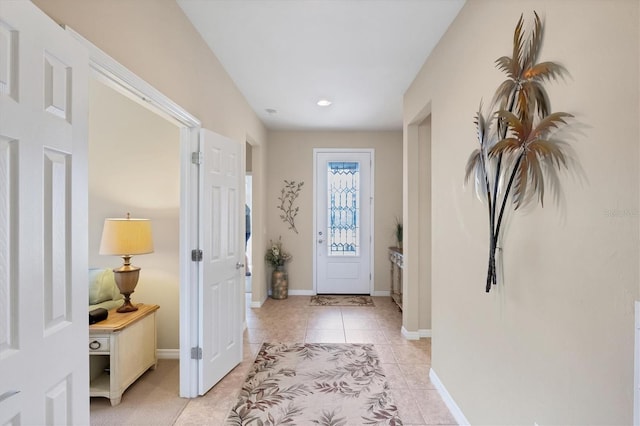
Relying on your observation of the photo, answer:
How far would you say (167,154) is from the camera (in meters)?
3.03

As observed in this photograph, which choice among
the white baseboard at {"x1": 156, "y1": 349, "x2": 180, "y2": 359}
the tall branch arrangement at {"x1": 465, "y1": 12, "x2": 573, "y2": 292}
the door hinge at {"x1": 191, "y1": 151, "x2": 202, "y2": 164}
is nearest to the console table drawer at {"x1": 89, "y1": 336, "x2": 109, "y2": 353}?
the white baseboard at {"x1": 156, "y1": 349, "x2": 180, "y2": 359}

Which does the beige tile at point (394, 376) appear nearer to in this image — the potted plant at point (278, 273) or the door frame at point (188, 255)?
the door frame at point (188, 255)

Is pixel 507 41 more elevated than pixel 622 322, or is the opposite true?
pixel 507 41

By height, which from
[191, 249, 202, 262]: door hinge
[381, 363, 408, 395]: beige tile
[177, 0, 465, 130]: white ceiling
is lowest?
[381, 363, 408, 395]: beige tile

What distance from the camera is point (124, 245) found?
8.38 feet

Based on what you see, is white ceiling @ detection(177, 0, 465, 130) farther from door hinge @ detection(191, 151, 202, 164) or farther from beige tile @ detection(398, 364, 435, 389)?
beige tile @ detection(398, 364, 435, 389)

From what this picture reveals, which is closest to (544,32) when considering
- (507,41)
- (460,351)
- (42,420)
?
(507,41)

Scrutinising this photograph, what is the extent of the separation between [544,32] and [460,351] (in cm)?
181

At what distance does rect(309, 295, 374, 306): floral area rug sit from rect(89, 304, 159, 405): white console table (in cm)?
262

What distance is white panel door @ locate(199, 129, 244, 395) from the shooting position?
94.8 inches

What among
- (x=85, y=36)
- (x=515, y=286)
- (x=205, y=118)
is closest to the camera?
(x=85, y=36)

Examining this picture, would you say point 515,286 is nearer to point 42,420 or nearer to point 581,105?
point 581,105

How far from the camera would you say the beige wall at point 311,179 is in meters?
5.38

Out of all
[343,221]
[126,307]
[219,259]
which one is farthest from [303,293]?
[126,307]
